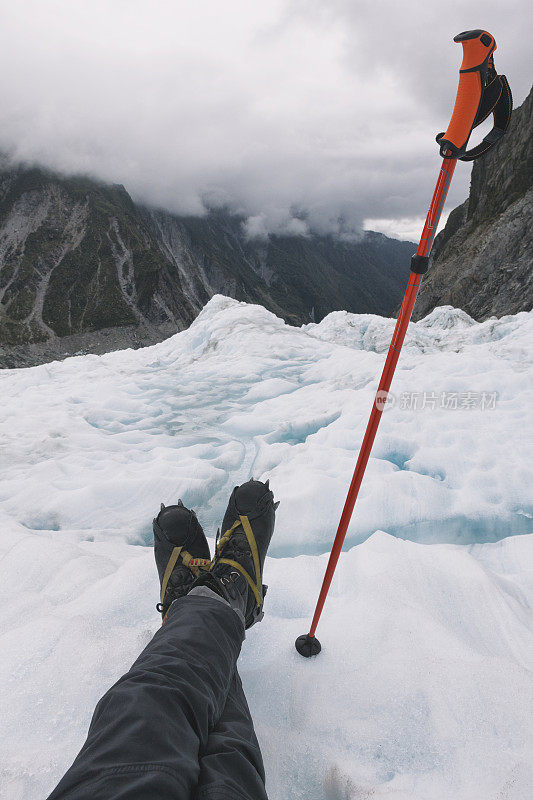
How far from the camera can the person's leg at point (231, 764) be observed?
3.56 feet

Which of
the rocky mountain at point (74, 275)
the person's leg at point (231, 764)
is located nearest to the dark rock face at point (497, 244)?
the person's leg at point (231, 764)

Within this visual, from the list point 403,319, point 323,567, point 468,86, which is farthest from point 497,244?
point 403,319

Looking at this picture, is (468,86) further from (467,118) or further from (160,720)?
(160,720)

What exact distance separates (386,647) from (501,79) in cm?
258

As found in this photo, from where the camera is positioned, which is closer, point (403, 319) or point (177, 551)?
point (403, 319)

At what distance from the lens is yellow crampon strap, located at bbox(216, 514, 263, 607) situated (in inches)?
88.6

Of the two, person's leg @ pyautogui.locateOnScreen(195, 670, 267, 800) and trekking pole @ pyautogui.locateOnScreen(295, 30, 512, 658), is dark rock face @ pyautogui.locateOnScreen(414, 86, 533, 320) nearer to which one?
trekking pole @ pyautogui.locateOnScreen(295, 30, 512, 658)

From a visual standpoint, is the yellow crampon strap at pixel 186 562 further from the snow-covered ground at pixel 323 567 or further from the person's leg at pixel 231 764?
the person's leg at pixel 231 764

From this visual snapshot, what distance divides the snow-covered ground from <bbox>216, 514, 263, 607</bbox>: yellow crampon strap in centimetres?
23

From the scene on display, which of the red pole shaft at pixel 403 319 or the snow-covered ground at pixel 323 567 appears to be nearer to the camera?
the red pole shaft at pixel 403 319

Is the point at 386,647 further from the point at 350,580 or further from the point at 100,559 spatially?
the point at 100,559

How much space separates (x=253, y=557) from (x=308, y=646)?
0.58 metres

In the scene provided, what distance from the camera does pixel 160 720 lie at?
1.16 m

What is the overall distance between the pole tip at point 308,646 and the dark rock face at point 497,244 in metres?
45.5
